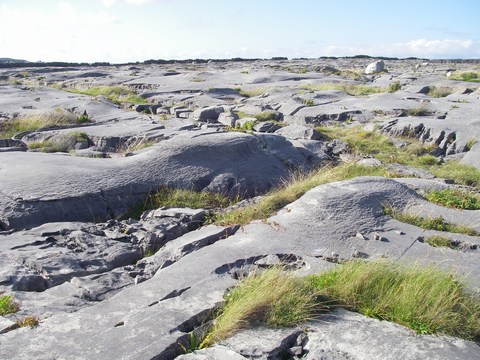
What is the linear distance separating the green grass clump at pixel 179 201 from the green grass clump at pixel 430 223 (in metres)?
3.03

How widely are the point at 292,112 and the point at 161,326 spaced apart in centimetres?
1486

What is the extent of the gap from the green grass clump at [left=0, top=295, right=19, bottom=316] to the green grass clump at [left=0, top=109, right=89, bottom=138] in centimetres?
985

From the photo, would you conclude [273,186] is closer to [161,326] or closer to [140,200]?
[140,200]

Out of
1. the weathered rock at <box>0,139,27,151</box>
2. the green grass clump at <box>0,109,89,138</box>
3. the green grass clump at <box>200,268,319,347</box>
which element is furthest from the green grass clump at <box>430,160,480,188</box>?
the green grass clump at <box>0,109,89,138</box>

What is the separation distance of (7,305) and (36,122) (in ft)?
35.2

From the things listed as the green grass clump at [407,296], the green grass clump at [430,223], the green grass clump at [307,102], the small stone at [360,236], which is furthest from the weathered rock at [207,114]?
the green grass clump at [407,296]

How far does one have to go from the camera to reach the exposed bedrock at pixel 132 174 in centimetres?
738

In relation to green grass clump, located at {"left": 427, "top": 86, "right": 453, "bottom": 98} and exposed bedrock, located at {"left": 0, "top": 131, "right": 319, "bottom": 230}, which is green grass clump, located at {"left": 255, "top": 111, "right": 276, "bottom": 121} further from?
green grass clump, located at {"left": 427, "top": 86, "right": 453, "bottom": 98}

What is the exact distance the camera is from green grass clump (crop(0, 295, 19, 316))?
445 centimetres

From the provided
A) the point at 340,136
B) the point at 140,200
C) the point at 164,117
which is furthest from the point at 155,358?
the point at 164,117

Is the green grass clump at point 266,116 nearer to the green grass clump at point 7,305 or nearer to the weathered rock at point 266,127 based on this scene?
the weathered rock at point 266,127

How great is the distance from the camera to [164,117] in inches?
658

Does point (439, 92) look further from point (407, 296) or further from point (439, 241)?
point (407, 296)

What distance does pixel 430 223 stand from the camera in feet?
21.8
